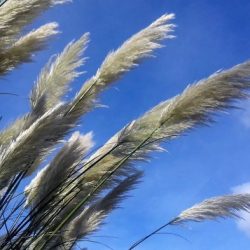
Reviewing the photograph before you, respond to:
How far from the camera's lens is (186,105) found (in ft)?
9.69

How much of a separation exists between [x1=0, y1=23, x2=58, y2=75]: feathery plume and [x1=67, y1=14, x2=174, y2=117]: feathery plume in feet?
1.24

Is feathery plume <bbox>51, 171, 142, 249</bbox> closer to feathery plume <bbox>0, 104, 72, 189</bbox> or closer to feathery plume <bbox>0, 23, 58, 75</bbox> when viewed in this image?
feathery plume <bbox>0, 104, 72, 189</bbox>

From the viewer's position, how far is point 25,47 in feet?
10.5

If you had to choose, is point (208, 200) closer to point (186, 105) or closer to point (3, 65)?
point (186, 105)

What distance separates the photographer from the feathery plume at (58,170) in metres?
2.91

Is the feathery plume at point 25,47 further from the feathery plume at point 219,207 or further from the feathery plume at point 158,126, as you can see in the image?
the feathery plume at point 219,207

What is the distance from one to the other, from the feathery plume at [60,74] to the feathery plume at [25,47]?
0.24 metres

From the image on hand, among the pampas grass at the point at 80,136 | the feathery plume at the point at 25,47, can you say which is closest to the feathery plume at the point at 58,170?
the pampas grass at the point at 80,136

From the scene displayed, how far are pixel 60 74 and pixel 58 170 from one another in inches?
35.1

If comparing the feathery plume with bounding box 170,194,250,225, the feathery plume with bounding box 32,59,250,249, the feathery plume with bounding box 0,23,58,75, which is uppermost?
the feathery plume with bounding box 0,23,58,75

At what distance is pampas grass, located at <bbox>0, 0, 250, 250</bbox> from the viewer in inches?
112

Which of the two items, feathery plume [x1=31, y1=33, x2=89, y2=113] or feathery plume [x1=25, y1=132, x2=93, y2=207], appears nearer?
feathery plume [x1=25, y1=132, x2=93, y2=207]

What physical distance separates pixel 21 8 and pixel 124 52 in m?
0.82

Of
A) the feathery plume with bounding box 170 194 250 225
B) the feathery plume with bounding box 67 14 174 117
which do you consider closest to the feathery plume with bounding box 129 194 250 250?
the feathery plume with bounding box 170 194 250 225
